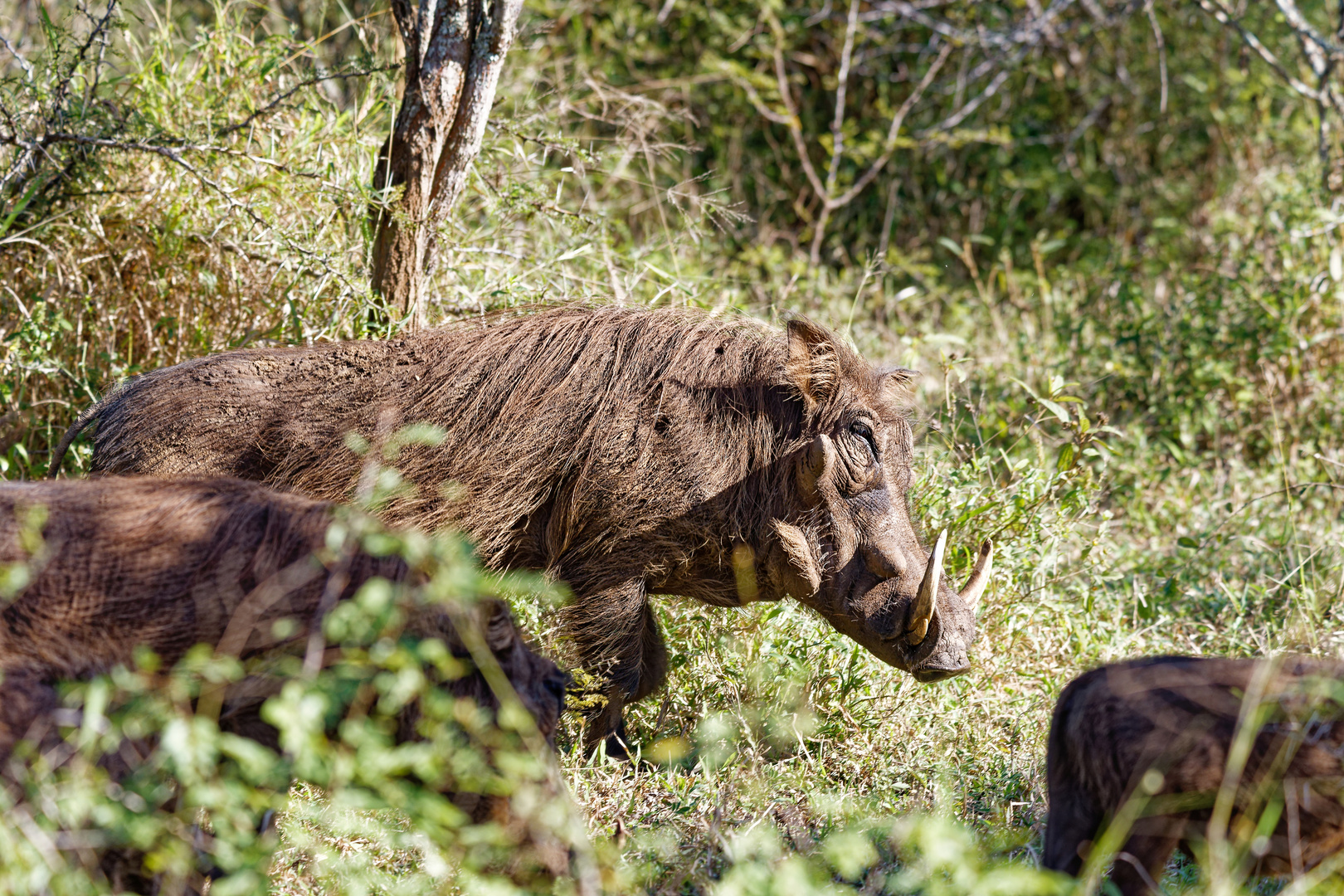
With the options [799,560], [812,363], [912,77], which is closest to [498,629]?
[799,560]

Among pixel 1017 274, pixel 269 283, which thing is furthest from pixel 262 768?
pixel 1017 274

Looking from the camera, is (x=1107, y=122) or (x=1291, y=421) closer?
(x=1291, y=421)

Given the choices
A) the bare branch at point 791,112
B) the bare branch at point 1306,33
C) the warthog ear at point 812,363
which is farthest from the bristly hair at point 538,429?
the bare branch at point 1306,33

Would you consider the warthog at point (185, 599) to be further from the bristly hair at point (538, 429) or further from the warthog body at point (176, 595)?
the bristly hair at point (538, 429)

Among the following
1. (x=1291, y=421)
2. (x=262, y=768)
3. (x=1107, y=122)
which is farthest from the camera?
(x=1107, y=122)

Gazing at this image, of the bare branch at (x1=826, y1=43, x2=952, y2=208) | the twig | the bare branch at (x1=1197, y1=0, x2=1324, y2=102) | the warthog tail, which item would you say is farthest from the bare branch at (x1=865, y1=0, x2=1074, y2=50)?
the warthog tail

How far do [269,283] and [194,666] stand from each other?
2794 millimetres

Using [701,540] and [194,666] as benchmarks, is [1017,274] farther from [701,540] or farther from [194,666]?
[194,666]

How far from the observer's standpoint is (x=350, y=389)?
11.6 ft

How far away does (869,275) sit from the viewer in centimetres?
467

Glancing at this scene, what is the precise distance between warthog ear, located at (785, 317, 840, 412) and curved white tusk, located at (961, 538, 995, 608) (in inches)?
26.5

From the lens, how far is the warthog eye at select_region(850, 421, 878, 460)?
3.61 m

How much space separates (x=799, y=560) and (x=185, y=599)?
1.70 m

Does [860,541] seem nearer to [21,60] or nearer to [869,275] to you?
[869,275]
